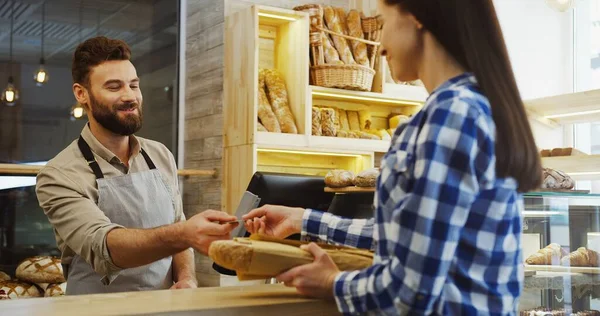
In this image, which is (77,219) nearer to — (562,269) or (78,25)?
(562,269)

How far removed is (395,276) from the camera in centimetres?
107

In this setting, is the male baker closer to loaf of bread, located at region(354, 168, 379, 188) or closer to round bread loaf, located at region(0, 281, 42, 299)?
loaf of bread, located at region(354, 168, 379, 188)

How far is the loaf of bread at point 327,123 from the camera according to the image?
4422 mm

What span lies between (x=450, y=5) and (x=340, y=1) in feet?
13.2

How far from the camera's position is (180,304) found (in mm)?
1345

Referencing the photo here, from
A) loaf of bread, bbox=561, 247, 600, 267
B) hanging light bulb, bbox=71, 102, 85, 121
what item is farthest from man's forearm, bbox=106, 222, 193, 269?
hanging light bulb, bbox=71, 102, 85, 121

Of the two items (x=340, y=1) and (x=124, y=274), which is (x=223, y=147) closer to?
(x=340, y=1)

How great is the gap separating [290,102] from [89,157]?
2.12 m

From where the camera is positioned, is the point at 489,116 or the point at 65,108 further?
the point at 65,108

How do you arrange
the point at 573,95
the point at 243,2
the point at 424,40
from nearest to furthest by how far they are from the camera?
the point at 424,40
the point at 573,95
the point at 243,2

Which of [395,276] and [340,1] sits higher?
[340,1]

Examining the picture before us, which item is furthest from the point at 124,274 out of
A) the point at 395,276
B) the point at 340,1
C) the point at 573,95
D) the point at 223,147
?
the point at 340,1

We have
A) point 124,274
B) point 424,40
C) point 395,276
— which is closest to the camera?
point 395,276

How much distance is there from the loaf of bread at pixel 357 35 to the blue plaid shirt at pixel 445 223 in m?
3.47
